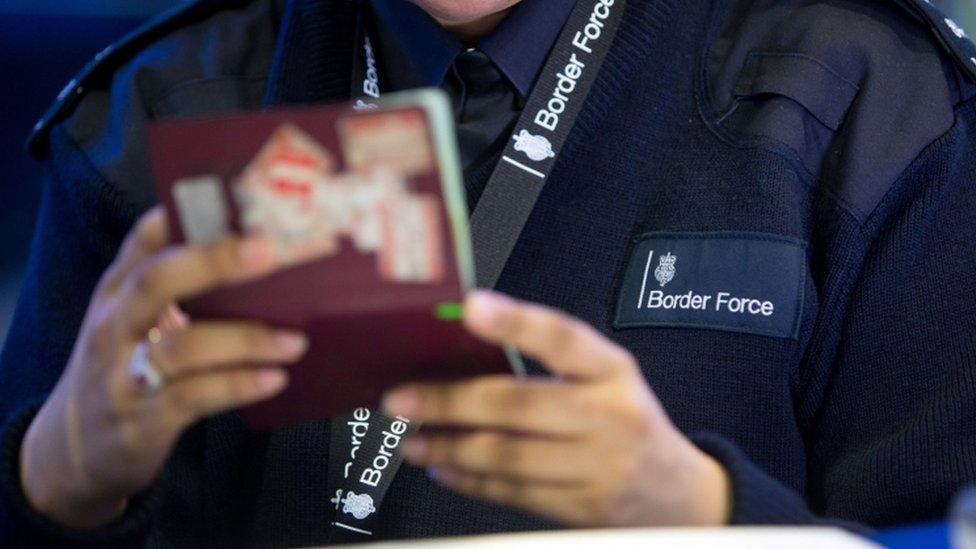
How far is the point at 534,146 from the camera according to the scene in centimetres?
112

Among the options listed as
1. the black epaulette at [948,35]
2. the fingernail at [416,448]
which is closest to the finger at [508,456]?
the fingernail at [416,448]

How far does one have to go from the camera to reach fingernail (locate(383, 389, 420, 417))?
0.81 m

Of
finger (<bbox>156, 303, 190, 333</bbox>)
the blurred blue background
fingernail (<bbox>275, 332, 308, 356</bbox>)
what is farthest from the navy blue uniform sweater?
the blurred blue background

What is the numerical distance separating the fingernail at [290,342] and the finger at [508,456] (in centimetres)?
12

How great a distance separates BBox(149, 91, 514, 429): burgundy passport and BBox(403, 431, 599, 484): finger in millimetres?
101

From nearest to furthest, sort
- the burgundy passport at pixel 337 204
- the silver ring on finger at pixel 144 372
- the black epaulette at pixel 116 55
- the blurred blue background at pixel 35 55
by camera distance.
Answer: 1. the burgundy passport at pixel 337 204
2. the silver ring on finger at pixel 144 372
3. the black epaulette at pixel 116 55
4. the blurred blue background at pixel 35 55

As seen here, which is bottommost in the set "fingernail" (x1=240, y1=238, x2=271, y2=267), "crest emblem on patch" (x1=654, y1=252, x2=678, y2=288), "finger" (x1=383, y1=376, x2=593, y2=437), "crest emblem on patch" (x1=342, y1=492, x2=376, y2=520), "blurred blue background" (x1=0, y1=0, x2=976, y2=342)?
"blurred blue background" (x1=0, y1=0, x2=976, y2=342)

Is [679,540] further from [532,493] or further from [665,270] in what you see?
[665,270]

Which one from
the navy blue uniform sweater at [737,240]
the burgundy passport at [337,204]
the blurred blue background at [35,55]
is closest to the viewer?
the burgundy passport at [337,204]

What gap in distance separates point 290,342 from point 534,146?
1.40 feet

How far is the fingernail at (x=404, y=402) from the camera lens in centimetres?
81

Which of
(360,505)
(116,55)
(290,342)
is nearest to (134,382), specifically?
(290,342)

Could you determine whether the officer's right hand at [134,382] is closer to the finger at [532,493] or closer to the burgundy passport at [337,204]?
the burgundy passport at [337,204]

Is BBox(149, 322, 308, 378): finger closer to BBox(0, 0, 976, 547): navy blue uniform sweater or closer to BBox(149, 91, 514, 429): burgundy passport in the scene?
BBox(149, 91, 514, 429): burgundy passport
